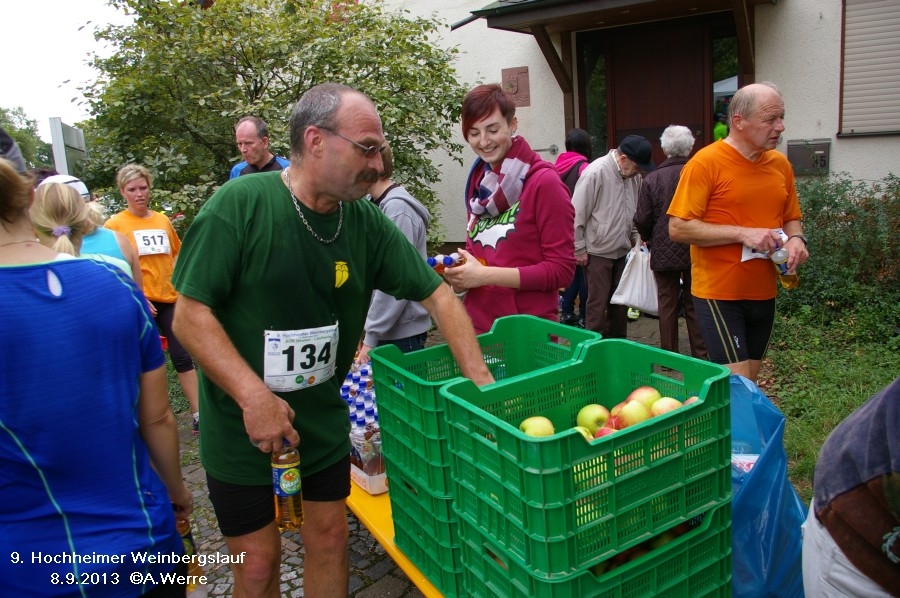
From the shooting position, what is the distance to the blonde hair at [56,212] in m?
3.87

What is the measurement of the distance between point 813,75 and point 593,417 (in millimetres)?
6672

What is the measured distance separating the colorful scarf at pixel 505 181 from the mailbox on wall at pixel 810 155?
5.51 meters

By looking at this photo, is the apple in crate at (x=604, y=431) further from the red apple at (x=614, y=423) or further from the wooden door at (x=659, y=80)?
the wooden door at (x=659, y=80)

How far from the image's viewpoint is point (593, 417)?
7.86ft

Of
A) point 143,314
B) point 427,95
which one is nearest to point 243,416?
point 143,314

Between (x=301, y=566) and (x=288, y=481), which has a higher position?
(x=288, y=481)

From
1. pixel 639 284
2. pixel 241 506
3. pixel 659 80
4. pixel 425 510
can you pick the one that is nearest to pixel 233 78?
pixel 659 80

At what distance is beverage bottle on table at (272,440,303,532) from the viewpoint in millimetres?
2266

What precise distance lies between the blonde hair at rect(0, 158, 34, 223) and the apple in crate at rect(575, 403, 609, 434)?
182cm

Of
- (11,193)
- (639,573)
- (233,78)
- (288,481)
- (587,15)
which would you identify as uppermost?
(587,15)

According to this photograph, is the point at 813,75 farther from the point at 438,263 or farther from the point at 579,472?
the point at 579,472

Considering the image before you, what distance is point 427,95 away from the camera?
26.7ft

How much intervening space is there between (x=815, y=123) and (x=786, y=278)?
483 centimetres

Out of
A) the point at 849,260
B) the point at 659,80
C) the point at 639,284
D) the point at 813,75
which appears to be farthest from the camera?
the point at 659,80
